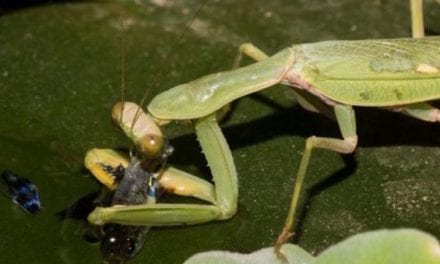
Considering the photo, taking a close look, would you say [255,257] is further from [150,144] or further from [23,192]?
[23,192]

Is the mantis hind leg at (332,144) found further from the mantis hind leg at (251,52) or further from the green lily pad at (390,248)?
the green lily pad at (390,248)

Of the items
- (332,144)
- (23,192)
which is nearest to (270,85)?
(332,144)

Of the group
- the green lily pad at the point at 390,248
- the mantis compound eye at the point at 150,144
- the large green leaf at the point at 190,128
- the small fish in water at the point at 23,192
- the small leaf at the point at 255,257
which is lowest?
the large green leaf at the point at 190,128

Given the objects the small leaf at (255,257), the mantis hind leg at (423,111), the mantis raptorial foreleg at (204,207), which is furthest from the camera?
the mantis hind leg at (423,111)

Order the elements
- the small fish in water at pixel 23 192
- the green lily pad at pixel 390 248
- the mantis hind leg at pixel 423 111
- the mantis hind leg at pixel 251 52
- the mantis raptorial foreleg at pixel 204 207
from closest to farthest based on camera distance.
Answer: the green lily pad at pixel 390 248
the mantis raptorial foreleg at pixel 204 207
the small fish in water at pixel 23 192
the mantis hind leg at pixel 423 111
the mantis hind leg at pixel 251 52

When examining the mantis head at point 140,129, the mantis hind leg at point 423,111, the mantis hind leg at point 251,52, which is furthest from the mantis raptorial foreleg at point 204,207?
the mantis hind leg at point 423,111

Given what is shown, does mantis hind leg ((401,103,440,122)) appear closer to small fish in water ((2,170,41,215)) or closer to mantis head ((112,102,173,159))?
mantis head ((112,102,173,159))
